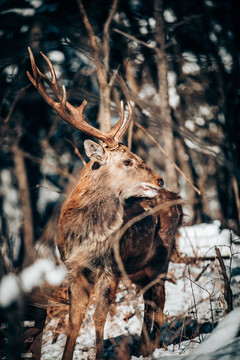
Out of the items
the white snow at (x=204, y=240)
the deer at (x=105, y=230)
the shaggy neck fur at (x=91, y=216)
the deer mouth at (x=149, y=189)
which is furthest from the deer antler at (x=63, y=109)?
the white snow at (x=204, y=240)

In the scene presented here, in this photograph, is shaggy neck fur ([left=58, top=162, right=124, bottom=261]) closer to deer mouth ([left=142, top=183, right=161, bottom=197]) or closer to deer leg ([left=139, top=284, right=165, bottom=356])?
deer mouth ([left=142, top=183, right=161, bottom=197])

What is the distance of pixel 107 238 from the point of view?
2.76 m

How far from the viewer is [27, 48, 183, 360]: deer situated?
8.56 feet

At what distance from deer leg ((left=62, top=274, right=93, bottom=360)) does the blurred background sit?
290 centimetres

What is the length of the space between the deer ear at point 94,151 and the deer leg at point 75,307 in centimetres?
118

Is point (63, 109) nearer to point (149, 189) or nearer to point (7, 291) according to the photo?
point (149, 189)

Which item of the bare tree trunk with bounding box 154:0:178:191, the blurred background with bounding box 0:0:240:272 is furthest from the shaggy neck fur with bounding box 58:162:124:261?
the bare tree trunk with bounding box 154:0:178:191

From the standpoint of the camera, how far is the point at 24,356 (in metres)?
2.78

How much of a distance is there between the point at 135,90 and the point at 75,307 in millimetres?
5359

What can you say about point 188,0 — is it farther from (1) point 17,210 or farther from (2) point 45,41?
(1) point 17,210

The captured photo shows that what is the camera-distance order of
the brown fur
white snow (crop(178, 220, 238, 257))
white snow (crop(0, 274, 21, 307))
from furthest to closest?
white snow (crop(178, 220, 238, 257)) → the brown fur → white snow (crop(0, 274, 21, 307))

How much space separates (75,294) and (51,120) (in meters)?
5.59

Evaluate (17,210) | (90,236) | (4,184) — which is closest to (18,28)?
(4,184)

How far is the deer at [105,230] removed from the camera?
2.61 metres
